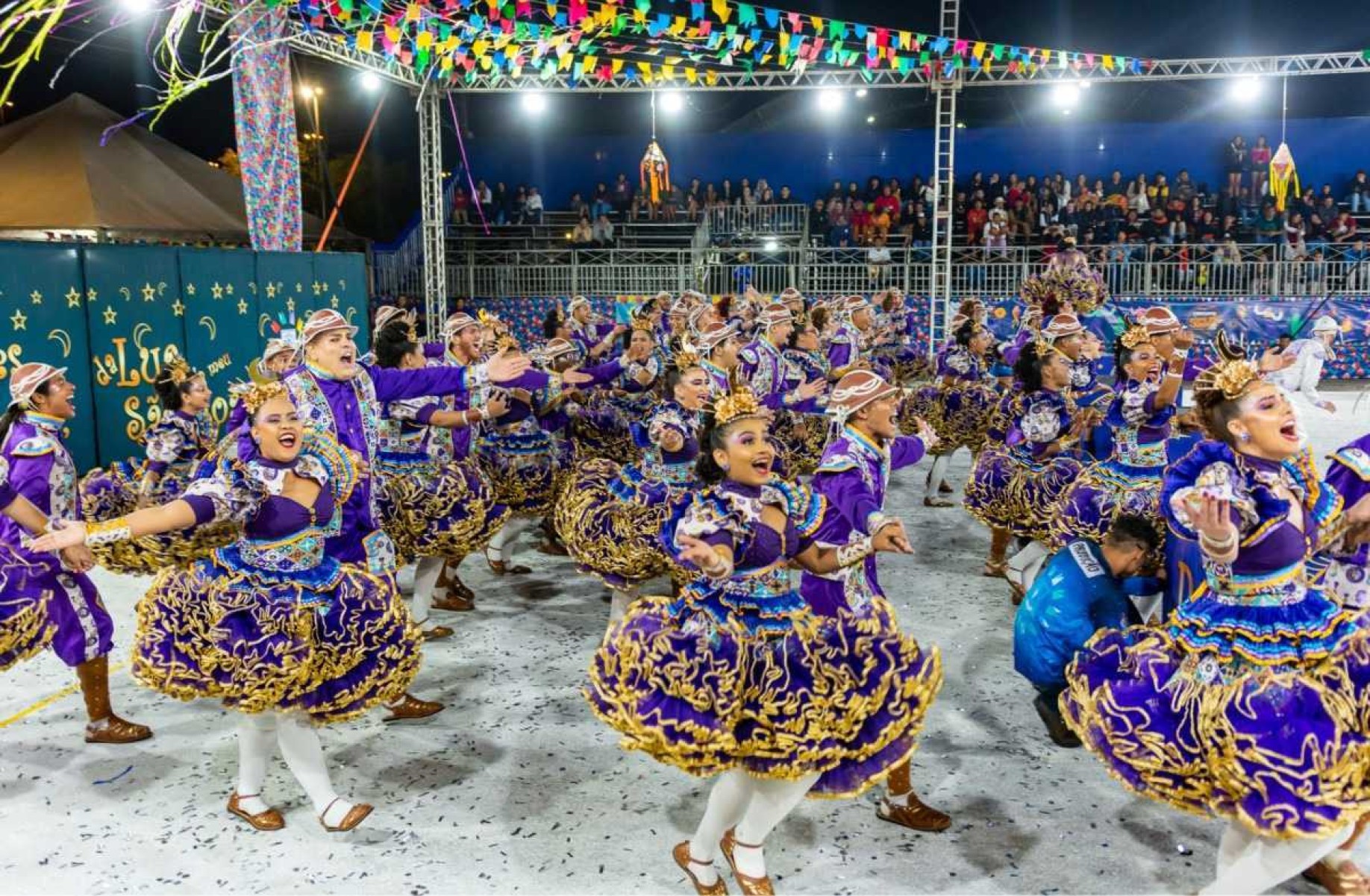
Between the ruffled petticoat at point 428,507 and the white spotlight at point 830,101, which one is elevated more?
the white spotlight at point 830,101

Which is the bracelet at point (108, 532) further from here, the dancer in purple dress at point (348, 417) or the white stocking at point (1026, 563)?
the white stocking at point (1026, 563)

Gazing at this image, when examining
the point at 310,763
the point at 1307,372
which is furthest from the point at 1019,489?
the point at 310,763

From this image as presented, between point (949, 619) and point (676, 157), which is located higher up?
point (676, 157)

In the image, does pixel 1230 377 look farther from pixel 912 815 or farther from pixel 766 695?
pixel 912 815

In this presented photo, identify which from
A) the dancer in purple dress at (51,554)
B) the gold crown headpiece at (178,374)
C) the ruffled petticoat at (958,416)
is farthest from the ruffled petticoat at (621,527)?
the ruffled petticoat at (958,416)

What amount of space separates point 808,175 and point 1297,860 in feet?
63.4

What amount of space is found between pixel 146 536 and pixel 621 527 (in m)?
2.25

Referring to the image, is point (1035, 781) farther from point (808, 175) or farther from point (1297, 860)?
point (808, 175)

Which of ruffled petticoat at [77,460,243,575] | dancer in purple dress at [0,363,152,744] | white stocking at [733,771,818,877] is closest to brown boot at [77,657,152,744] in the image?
dancer in purple dress at [0,363,152,744]

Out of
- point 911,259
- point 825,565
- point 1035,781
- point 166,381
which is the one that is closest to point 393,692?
point 825,565

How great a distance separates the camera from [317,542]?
3912mm

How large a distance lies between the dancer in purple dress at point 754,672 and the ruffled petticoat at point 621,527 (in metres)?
2.22

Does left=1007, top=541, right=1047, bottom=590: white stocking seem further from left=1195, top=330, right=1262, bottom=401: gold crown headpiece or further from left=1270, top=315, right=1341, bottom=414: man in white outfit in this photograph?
left=1195, top=330, right=1262, bottom=401: gold crown headpiece

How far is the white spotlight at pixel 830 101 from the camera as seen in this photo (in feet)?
66.6
